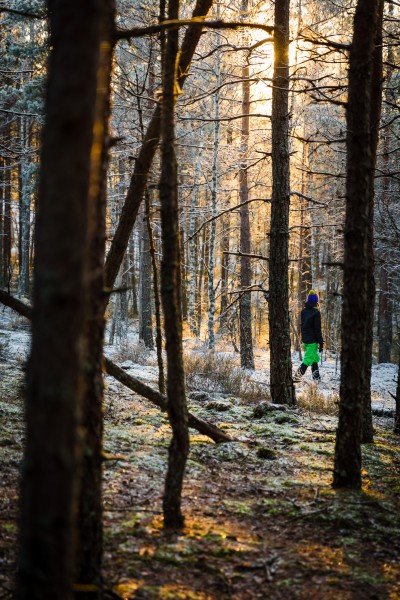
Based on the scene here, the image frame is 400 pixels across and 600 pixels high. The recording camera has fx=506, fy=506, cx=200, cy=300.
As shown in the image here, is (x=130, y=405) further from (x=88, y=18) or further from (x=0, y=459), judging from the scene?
(x=88, y=18)

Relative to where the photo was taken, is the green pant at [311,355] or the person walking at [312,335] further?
the green pant at [311,355]

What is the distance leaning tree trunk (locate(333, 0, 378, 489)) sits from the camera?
4.73 meters

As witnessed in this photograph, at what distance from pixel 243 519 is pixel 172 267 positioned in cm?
216

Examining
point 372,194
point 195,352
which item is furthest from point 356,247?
point 195,352

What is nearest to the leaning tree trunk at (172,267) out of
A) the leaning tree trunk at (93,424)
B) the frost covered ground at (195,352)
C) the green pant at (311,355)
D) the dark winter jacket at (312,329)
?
the leaning tree trunk at (93,424)

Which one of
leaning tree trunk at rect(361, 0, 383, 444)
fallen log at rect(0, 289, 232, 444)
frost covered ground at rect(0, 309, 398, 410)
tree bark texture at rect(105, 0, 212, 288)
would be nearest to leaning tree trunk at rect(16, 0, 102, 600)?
fallen log at rect(0, 289, 232, 444)

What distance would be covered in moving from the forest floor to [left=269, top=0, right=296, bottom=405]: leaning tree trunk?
6.10ft

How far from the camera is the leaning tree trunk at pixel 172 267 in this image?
11.4 feet

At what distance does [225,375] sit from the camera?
10883 mm

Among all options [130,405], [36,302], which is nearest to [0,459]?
[130,405]

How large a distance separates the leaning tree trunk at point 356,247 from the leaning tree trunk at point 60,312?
3.63 m

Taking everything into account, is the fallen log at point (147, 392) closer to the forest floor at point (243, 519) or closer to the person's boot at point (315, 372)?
the forest floor at point (243, 519)

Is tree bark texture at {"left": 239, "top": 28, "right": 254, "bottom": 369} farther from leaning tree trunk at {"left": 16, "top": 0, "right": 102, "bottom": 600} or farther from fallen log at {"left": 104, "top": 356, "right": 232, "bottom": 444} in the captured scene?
leaning tree trunk at {"left": 16, "top": 0, "right": 102, "bottom": 600}

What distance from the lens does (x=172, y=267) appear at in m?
3.56
